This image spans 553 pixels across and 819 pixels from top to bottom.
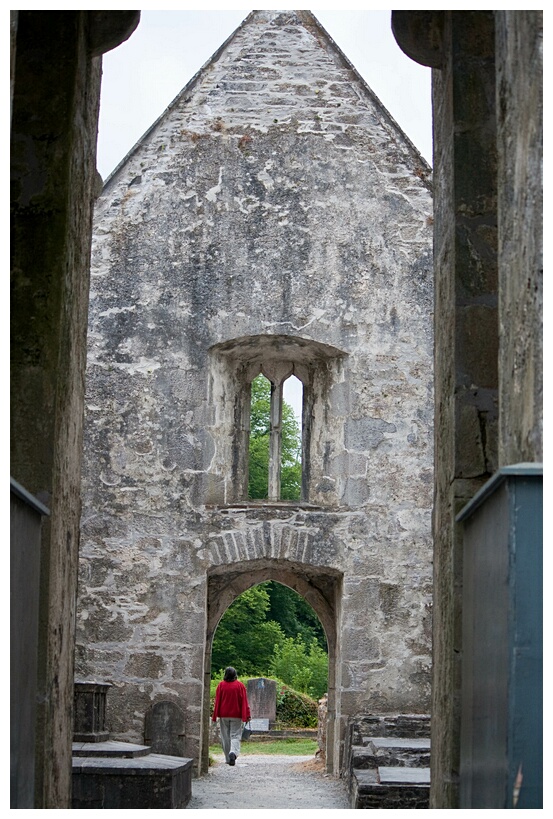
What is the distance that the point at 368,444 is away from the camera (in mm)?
12539

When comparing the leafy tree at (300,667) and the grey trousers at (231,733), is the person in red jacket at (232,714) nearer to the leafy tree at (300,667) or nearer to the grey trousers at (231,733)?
the grey trousers at (231,733)

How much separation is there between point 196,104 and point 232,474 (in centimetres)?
399

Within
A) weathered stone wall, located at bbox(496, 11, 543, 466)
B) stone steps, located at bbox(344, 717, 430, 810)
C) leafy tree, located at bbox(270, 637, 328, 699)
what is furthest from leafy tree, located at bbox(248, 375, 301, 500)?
weathered stone wall, located at bbox(496, 11, 543, 466)

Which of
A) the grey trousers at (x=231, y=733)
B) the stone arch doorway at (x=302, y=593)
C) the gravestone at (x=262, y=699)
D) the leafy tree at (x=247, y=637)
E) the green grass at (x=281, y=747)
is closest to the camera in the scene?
the stone arch doorway at (x=302, y=593)

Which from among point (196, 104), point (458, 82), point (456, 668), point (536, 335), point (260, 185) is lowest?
point (456, 668)

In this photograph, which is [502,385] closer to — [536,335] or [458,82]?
[536,335]

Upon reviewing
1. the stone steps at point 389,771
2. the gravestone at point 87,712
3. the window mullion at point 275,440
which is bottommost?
the stone steps at point 389,771

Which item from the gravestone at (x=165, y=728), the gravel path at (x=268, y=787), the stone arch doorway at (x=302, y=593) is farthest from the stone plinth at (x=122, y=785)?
the stone arch doorway at (x=302, y=593)

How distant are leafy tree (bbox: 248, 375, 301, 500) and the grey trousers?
44.7 ft

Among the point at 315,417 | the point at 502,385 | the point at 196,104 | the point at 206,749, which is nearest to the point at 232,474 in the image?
the point at 315,417

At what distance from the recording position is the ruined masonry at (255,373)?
1212 centimetres

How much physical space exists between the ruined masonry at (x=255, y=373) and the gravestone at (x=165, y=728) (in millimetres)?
70

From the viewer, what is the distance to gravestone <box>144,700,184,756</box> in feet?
38.9

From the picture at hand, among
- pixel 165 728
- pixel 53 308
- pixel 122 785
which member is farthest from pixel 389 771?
pixel 53 308
